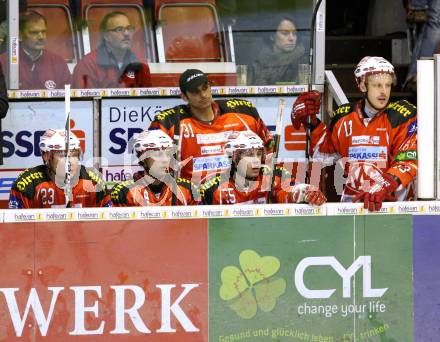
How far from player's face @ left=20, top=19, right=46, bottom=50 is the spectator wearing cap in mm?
1832

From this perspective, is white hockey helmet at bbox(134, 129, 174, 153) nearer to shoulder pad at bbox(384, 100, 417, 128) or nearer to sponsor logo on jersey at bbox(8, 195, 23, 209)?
sponsor logo on jersey at bbox(8, 195, 23, 209)

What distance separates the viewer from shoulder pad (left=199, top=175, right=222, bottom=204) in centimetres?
867

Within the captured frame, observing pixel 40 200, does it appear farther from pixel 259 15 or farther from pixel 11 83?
pixel 259 15

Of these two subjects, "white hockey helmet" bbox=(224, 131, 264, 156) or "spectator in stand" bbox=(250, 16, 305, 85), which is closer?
"white hockey helmet" bbox=(224, 131, 264, 156)

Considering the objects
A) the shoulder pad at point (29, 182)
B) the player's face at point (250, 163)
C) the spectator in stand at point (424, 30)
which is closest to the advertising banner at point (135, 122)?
the spectator in stand at point (424, 30)

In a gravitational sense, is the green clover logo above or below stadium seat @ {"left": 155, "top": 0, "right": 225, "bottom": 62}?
below

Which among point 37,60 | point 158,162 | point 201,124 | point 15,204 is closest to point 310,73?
point 201,124

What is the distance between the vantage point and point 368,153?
9125 mm

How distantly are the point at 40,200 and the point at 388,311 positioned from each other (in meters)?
2.52

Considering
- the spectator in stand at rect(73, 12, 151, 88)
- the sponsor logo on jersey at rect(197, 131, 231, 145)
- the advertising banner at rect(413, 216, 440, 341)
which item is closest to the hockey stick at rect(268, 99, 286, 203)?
the sponsor logo on jersey at rect(197, 131, 231, 145)

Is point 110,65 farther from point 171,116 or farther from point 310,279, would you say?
point 310,279

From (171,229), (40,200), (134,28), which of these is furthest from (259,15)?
(171,229)

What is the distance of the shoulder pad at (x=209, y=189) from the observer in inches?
341

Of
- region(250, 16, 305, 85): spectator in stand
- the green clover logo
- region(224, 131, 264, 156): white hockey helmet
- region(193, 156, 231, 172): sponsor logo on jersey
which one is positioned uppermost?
region(250, 16, 305, 85): spectator in stand
